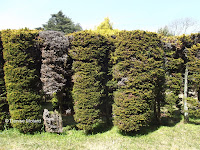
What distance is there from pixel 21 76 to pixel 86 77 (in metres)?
3.16

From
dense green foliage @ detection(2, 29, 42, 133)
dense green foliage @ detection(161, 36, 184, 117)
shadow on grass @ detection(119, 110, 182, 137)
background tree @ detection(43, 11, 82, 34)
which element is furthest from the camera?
background tree @ detection(43, 11, 82, 34)

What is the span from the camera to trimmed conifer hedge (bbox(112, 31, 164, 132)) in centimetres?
680

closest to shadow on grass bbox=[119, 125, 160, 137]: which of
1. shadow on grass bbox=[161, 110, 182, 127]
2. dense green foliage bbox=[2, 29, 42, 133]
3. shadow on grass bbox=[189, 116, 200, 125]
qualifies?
shadow on grass bbox=[161, 110, 182, 127]

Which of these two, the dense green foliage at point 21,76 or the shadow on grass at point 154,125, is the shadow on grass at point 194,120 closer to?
the shadow on grass at point 154,125

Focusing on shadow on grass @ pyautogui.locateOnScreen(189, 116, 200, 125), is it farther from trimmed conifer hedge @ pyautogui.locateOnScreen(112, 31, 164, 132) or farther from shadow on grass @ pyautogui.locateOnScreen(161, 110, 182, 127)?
trimmed conifer hedge @ pyautogui.locateOnScreen(112, 31, 164, 132)

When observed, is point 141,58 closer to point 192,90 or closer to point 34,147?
point 192,90

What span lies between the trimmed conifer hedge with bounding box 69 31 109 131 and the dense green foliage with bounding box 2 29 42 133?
2.01 m

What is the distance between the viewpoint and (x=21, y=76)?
6738 mm

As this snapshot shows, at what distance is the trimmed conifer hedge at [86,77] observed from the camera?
693cm

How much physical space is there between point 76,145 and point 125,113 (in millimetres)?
2710

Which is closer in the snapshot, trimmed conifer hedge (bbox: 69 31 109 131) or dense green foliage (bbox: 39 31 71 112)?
dense green foliage (bbox: 39 31 71 112)

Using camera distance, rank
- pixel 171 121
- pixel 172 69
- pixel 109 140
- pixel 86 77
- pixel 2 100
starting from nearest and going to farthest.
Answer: pixel 109 140 → pixel 86 77 → pixel 2 100 → pixel 172 69 → pixel 171 121

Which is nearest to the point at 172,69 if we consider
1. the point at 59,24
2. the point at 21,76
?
the point at 21,76

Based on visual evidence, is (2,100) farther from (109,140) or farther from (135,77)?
(135,77)
